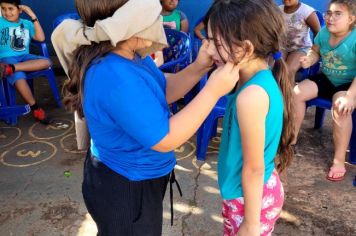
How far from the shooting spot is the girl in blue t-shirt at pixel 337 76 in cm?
272

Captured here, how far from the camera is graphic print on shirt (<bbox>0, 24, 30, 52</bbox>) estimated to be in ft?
12.1

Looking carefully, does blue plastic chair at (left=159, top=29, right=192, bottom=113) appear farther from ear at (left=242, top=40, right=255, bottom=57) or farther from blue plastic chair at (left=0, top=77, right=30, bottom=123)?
ear at (left=242, top=40, right=255, bottom=57)

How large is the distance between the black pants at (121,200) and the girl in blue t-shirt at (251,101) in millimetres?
279

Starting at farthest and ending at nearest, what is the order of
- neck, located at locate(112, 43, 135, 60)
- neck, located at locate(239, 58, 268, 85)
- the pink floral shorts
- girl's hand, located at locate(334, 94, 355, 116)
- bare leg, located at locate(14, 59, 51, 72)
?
bare leg, located at locate(14, 59, 51, 72), girl's hand, located at locate(334, 94, 355, 116), the pink floral shorts, neck, located at locate(239, 58, 268, 85), neck, located at locate(112, 43, 135, 60)

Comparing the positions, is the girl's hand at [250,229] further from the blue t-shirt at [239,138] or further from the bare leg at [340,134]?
the bare leg at [340,134]

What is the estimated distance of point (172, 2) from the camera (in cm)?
385

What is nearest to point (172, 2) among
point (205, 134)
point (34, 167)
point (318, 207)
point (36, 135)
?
point (205, 134)

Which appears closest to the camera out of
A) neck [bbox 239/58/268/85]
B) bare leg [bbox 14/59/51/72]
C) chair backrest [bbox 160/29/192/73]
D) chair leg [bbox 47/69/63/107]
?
neck [bbox 239/58/268/85]

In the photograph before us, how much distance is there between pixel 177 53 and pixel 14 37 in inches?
65.6

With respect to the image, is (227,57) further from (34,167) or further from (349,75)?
(34,167)

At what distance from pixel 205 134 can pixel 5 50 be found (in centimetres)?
220

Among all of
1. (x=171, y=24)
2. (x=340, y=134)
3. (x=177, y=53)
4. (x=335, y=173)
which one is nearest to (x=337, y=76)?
(x=340, y=134)

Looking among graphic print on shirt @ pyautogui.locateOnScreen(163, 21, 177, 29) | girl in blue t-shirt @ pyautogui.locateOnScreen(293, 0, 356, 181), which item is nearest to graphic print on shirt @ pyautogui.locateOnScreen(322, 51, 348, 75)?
girl in blue t-shirt @ pyautogui.locateOnScreen(293, 0, 356, 181)

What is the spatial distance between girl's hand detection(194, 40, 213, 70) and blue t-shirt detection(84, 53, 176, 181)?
25 centimetres
